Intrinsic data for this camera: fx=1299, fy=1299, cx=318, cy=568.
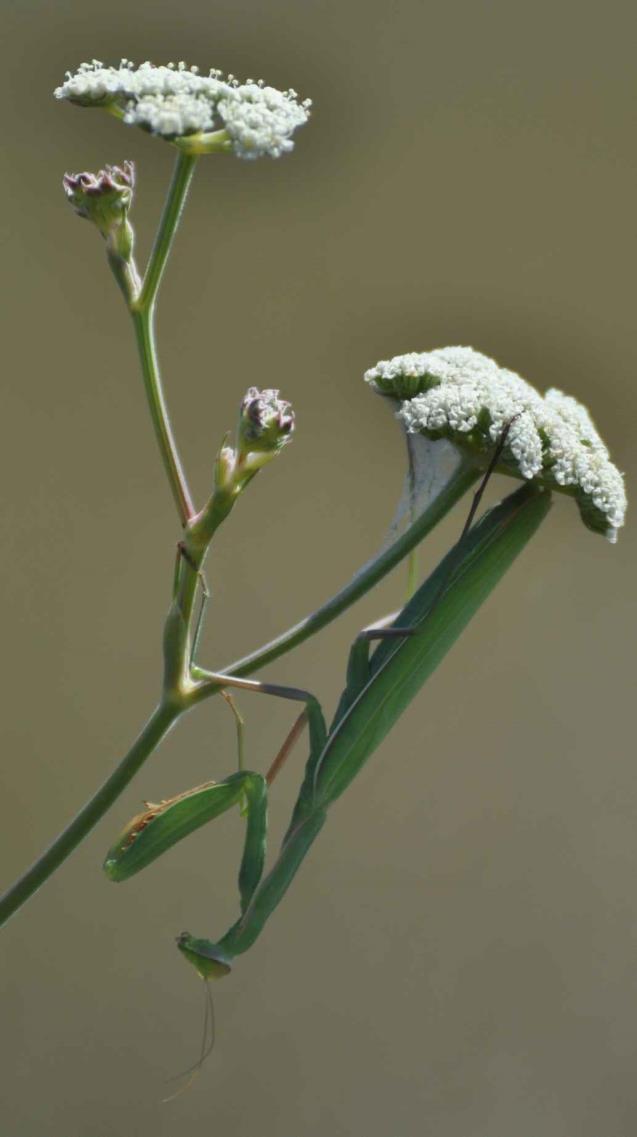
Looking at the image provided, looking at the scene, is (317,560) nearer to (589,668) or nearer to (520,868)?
(589,668)

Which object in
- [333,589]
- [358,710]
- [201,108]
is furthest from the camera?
[333,589]

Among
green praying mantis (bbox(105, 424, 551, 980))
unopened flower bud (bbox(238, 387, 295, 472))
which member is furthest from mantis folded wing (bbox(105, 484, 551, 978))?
unopened flower bud (bbox(238, 387, 295, 472))

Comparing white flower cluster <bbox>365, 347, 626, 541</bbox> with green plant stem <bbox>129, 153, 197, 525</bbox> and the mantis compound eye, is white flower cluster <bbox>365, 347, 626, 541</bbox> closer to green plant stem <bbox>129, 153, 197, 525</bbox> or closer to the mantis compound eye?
green plant stem <bbox>129, 153, 197, 525</bbox>

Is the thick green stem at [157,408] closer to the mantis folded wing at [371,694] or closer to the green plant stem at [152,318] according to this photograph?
the green plant stem at [152,318]

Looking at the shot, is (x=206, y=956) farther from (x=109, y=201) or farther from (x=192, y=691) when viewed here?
(x=109, y=201)

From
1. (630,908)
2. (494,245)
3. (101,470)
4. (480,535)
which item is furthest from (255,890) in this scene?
(630,908)

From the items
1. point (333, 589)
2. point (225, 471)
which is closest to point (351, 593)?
point (225, 471)
